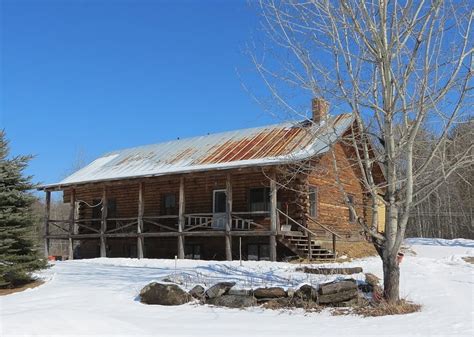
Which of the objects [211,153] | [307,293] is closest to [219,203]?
[211,153]

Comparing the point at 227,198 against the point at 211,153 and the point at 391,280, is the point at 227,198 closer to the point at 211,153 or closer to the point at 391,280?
the point at 211,153

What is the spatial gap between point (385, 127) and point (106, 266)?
12.0 metres

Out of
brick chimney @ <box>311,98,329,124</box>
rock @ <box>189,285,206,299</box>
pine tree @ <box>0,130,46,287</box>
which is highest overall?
brick chimney @ <box>311,98,329,124</box>

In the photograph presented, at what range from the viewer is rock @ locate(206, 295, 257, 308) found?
1153cm

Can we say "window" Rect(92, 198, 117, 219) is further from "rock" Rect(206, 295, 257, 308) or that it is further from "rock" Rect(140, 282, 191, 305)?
"rock" Rect(206, 295, 257, 308)

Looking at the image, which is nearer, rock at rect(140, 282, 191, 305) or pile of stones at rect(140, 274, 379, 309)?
pile of stones at rect(140, 274, 379, 309)

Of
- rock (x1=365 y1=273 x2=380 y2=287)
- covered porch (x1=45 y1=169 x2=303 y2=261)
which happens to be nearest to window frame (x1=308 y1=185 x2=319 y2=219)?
covered porch (x1=45 y1=169 x2=303 y2=261)

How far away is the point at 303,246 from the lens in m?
20.5

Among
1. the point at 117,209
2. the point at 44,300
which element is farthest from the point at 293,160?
the point at 117,209

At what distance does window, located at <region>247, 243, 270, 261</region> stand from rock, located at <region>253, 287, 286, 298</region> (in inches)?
401

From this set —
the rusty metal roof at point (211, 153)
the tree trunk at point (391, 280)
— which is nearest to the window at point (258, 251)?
the rusty metal roof at point (211, 153)

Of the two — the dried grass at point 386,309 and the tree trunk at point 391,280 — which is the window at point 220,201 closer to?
the tree trunk at point 391,280

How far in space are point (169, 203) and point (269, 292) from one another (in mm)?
14194

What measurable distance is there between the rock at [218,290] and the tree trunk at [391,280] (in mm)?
3447
